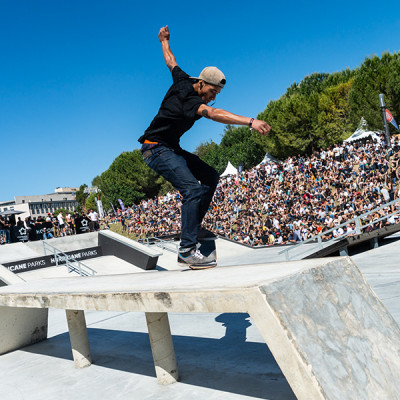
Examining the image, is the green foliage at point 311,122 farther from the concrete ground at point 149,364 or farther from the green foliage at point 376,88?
the concrete ground at point 149,364

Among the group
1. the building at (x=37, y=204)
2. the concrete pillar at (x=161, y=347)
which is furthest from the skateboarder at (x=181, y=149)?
the building at (x=37, y=204)

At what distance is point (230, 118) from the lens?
3.03 m

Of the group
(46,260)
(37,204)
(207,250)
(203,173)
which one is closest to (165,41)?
(203,173)

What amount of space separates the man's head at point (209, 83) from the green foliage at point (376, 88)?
30253 millimetres

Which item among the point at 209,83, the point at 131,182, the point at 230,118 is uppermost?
the point at 131,182

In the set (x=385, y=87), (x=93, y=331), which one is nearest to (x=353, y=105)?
(x=385, y=87)

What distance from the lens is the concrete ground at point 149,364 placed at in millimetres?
3018

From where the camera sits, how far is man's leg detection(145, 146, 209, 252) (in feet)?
11.7

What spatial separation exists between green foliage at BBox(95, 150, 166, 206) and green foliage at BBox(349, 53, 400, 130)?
37751 millimetres

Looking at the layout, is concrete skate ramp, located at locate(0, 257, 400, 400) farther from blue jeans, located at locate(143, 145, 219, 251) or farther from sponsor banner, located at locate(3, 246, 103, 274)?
sponsor banner, located at locate(3, 246, 103, 274)

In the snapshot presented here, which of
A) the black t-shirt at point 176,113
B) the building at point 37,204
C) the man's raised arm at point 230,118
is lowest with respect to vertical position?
the man's raised arm at point 230,118

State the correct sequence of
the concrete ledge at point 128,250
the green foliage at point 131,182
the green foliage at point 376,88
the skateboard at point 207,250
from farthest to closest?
the green foliage at point 131,182 → the green foliage at point 376,88 → the concrete ledge at point 128,250 → the skateboard at point 207,250

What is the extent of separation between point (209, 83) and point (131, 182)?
Result: 208 ft

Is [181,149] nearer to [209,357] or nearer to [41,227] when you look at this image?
[209,357]
